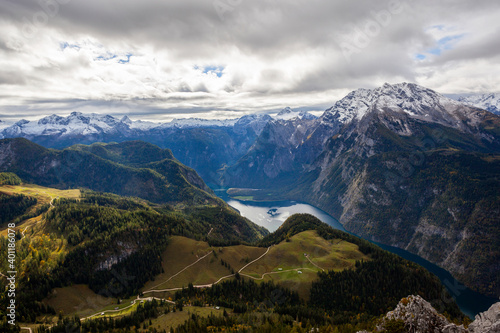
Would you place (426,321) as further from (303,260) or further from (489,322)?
(303,260)

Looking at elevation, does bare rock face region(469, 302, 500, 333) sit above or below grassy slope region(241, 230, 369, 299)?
above

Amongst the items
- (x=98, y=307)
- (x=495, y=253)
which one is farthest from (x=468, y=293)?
(x=98, y=307)

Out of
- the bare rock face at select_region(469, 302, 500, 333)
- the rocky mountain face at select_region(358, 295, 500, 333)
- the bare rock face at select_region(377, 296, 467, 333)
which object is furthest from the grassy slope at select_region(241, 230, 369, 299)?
the bare rock face at select_region(469, 302, 500, 333)

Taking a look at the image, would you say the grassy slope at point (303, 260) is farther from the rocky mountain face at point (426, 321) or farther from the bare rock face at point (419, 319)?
the bare rock face at point (419, 319)

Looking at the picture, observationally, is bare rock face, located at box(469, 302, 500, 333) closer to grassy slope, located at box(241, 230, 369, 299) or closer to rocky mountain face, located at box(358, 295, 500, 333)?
rocky mountain face, located at box(358, 295, 500, 333)

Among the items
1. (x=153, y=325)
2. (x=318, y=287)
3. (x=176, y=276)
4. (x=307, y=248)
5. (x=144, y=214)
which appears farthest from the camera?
(x=144, y=214)

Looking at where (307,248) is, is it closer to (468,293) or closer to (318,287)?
(318,287)

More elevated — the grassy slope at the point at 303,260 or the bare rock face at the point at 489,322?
the bare rock face at the point at 489,322

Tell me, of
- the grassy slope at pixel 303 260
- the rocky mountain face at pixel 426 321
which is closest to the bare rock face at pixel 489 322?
the rocky mountain face at pixel 426 321
